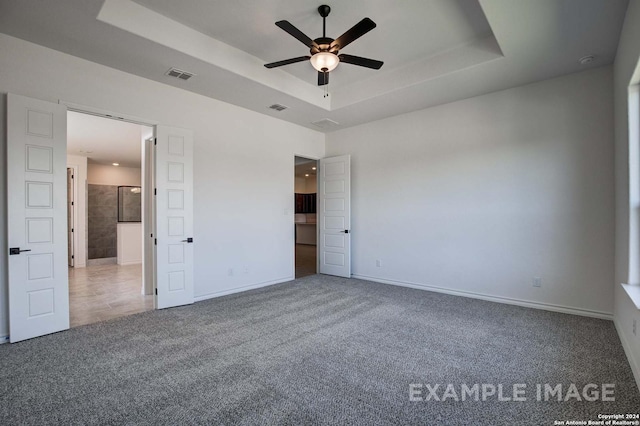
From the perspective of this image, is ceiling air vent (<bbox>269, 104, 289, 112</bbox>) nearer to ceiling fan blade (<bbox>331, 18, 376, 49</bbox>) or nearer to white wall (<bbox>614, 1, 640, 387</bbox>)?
ceiling fan blade (<bbox>331, 18, 376, 49</bbox>)

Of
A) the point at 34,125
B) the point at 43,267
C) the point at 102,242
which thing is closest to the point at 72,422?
the point at 43,267

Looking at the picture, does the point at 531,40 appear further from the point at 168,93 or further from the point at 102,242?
the point at 102,242

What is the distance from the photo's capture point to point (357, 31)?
102 inches

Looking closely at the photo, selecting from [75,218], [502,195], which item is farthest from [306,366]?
[75,218]

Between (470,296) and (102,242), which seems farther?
(102,242)

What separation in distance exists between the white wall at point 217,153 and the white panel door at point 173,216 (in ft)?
0.63

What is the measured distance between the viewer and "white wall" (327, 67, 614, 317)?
12.0 ft

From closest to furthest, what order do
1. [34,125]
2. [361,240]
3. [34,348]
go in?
[34,348] < [34,125] < [361,240]

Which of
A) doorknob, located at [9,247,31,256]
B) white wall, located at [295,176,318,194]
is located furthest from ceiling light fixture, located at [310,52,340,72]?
white wall, located at [295,176,318,194]

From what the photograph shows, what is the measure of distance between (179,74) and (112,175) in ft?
21.4

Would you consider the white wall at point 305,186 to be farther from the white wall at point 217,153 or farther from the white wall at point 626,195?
the white wall at point 626,195

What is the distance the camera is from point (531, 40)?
10.1ft

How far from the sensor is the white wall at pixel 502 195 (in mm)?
3648

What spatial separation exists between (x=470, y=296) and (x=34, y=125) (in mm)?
5792
